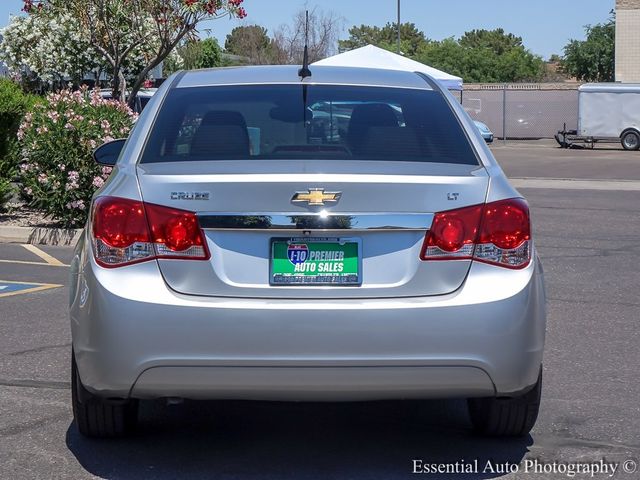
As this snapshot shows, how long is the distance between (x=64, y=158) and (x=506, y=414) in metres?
9.18

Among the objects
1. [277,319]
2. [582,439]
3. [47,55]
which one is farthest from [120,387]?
[47,55]

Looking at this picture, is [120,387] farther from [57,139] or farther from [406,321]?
[57,139]

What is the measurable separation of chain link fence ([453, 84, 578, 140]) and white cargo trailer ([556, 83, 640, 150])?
5244mm

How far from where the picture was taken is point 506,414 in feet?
17.0

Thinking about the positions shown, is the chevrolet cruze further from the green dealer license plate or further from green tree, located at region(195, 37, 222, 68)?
green tree, located at region(195, 37, 222, 68)

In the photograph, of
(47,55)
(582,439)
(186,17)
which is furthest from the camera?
(47,55)

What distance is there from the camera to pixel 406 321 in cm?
441

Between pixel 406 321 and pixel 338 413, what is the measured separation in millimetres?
1547

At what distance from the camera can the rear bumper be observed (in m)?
4.39

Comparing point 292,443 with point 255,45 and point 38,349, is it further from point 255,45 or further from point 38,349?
point 255,45

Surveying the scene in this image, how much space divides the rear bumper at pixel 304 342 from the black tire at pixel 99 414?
1.56ft

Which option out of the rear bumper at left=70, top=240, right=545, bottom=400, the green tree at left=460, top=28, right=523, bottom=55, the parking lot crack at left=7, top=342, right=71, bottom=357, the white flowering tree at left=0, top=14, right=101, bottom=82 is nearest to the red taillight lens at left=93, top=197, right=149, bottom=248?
the rear bumper at left=70, top=240, right=545, bottom=400

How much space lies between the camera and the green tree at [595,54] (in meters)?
72.9

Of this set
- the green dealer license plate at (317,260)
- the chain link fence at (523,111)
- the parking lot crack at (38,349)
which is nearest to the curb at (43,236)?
the parking lot crack at (38,349)
